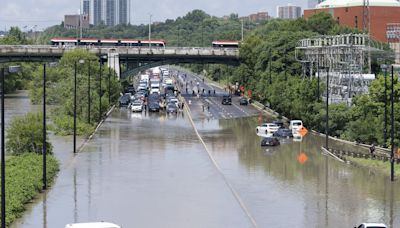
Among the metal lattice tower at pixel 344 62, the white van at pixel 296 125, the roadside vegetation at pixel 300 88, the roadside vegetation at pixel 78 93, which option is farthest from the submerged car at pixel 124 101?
the white van at pixel 296 125

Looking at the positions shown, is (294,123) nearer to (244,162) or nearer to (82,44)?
(244,162)

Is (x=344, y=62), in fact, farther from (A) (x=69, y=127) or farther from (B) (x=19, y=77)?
(B) (x=19, y=77)

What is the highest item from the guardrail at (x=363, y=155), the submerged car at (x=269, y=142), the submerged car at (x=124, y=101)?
the submerged car at (x=124, y=101)

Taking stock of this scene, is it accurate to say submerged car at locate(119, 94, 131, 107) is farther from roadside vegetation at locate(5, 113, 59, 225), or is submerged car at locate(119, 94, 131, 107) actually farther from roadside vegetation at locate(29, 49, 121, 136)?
roadside vegetation at locate(5, 113, 59, 225)

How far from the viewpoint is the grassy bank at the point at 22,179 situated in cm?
3285

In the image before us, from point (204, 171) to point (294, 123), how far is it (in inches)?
885

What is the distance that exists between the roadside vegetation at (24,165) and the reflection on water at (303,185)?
27.3ft

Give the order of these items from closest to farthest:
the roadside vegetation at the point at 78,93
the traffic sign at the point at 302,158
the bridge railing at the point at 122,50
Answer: the traffic sign at the point at 302,158
the roadside vegetation at the point at 78,93
the bridge railing at the point at 122,50

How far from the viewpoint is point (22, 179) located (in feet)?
122

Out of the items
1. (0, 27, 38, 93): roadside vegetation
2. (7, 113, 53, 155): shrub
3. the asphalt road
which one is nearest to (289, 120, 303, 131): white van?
the asphalt road

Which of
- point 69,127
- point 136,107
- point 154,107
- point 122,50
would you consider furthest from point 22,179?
point 122,50

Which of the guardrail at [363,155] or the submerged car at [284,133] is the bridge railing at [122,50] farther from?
the guardrail at [363,155]

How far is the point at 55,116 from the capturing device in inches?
2815

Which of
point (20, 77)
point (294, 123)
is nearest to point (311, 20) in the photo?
point (20, 77)
